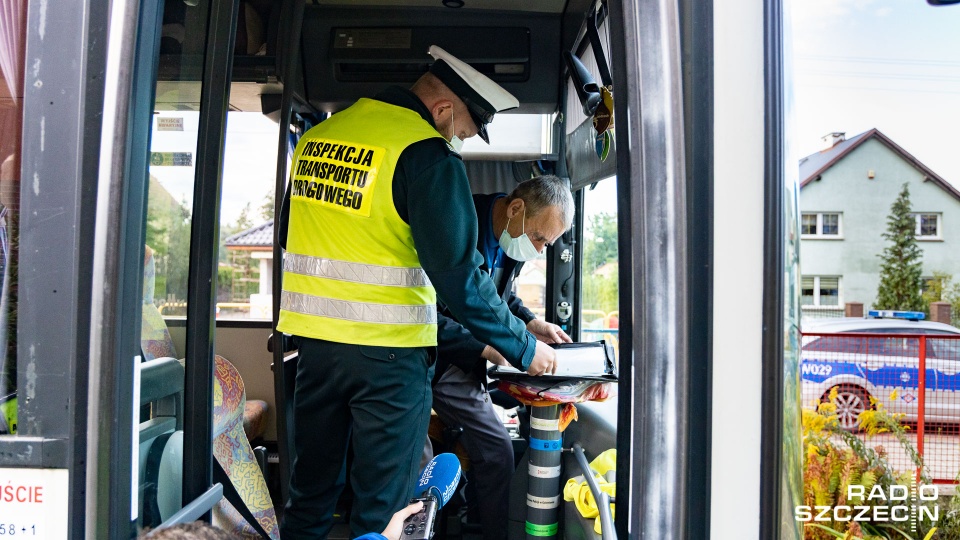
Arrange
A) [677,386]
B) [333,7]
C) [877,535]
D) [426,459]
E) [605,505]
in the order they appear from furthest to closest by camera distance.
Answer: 1. [877,535]
2. [333,7]
3. [426,459]
4. [605,505]
5. [677,386]

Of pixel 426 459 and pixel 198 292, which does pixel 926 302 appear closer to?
pixel 426 459

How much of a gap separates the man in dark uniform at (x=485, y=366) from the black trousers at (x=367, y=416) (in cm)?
78

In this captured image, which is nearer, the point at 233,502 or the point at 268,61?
the point at 233,502

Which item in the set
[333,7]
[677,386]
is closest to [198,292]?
[677,386]

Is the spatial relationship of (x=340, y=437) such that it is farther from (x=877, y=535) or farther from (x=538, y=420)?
(x=877, y=535)

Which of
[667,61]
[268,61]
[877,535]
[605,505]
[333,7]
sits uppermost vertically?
[333,7]

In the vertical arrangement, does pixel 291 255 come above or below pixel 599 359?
above

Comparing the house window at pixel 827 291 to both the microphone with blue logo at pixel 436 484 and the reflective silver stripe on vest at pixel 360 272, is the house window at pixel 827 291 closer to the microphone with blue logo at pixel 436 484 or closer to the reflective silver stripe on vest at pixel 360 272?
the microphone with blue logo at pixel 436 484

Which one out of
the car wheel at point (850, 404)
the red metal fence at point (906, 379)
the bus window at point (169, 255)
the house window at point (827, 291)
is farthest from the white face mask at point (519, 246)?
the house window at point (827, 291)

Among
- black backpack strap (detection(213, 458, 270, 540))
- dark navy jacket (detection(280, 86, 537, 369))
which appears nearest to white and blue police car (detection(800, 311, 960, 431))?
dark navy jacket (detection(280, 86, 537, 369))

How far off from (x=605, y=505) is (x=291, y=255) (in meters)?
1.12

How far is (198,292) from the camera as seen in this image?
1.45 meters

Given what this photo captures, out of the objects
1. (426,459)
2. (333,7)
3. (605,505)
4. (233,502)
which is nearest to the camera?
(605,505)

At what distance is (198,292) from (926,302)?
12.3m
